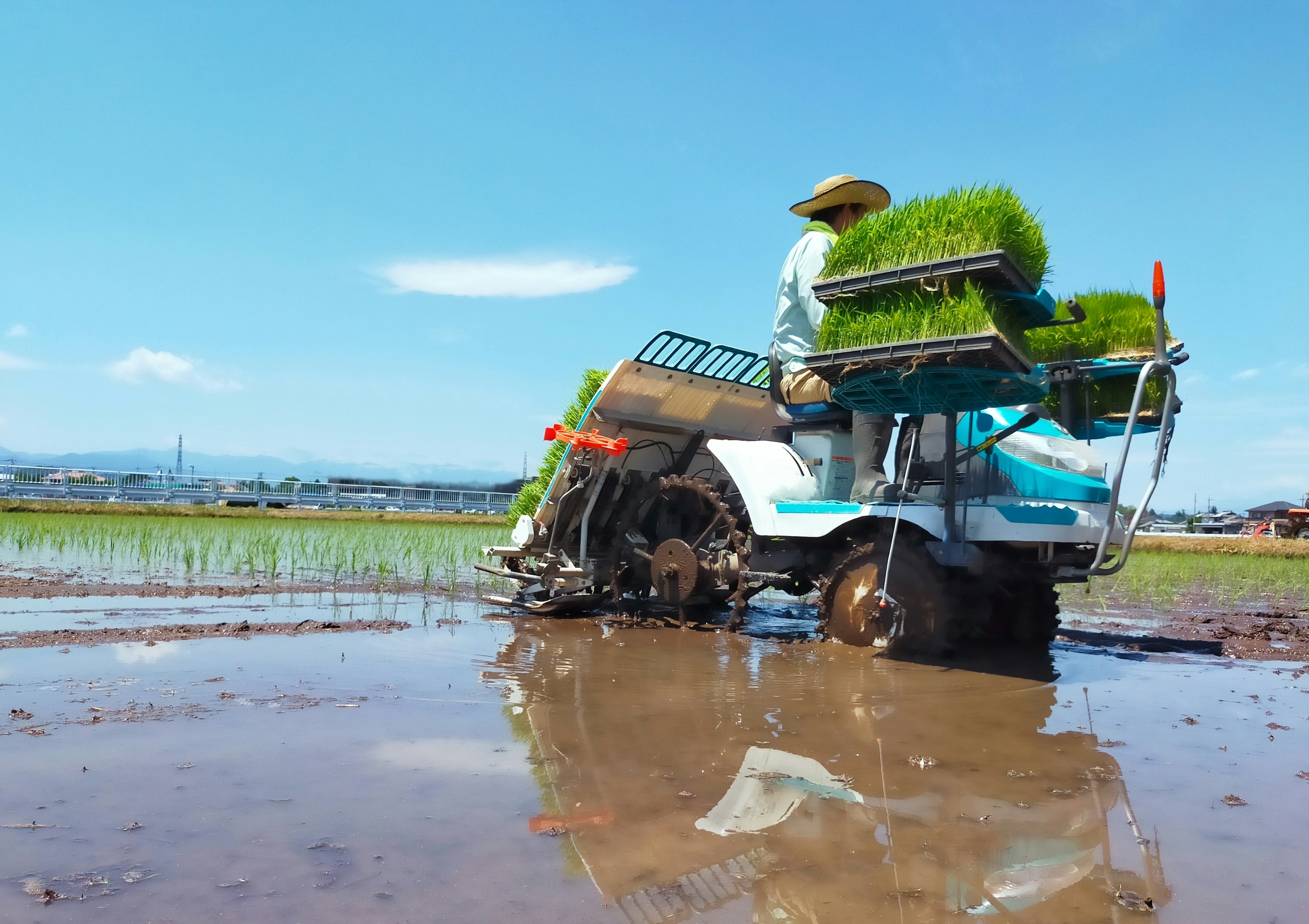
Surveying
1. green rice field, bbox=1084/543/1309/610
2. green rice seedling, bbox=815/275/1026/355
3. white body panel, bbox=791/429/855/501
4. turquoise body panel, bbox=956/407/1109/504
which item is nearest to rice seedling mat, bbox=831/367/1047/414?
green rice seedling, bbox=815/275/1026/355

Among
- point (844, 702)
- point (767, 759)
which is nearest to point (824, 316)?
point (844, 702)

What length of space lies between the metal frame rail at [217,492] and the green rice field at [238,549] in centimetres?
906

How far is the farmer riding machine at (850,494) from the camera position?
15.6 feet

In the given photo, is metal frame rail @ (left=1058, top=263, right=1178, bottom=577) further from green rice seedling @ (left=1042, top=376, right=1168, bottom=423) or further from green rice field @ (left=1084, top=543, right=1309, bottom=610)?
green rice field @ (left=1084, top=543, right=1309, bottom=610)

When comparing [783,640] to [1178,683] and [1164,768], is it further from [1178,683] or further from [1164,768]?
[1164,768]

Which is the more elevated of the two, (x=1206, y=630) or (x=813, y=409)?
(x=813, y=409)

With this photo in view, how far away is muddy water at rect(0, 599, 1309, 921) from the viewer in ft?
6.96

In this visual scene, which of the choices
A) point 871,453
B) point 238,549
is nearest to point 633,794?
point 871,453

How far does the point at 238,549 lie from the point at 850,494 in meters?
9.78

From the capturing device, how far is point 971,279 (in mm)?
4480

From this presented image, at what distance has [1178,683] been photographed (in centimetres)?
490

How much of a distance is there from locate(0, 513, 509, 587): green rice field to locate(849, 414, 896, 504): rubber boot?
4.92 meters

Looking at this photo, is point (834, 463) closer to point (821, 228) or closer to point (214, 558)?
point (821, 228)

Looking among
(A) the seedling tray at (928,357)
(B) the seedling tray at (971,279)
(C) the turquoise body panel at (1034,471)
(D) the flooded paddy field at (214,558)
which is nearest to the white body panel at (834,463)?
(C) the turquoise body panel at (1034,471)
